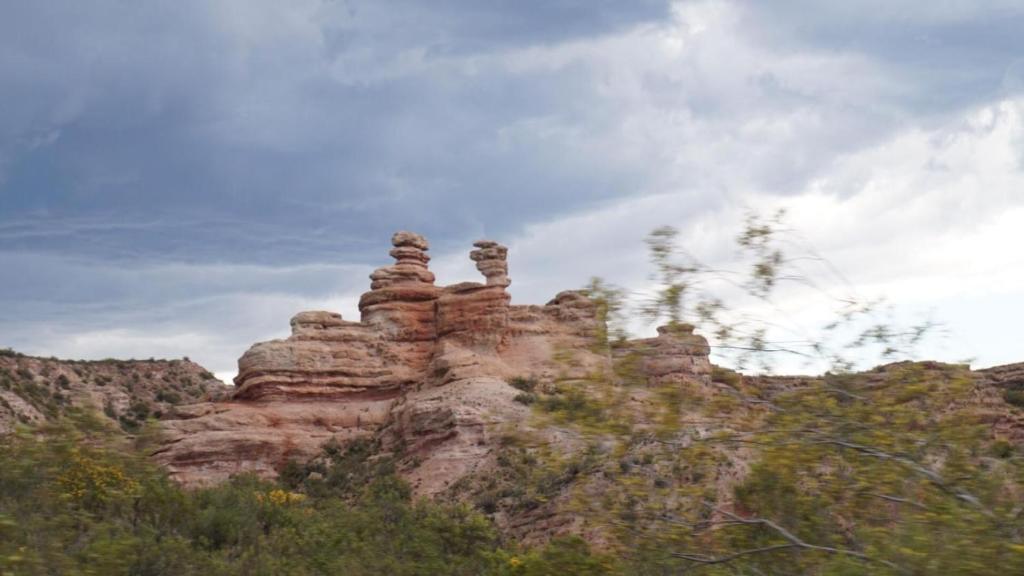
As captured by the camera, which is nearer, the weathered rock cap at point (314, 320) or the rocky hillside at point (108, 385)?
the weathered rock cap at point (314, 320)

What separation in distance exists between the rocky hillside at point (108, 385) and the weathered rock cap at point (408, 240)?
11.6 meters

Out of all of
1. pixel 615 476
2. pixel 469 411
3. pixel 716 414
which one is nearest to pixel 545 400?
pixel 615 476

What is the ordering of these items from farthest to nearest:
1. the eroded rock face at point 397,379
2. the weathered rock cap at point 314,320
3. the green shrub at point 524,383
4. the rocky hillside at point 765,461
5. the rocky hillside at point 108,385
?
the rocky hillside at point 108,385, the weathered rock cap at point 314,320, the green shrub at point 524,383, the eroded rock face at point 397,379, the rocky hillside at point 765,461

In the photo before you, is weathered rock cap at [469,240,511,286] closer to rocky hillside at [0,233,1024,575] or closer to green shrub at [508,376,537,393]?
green shrub at [508,376,537,393]

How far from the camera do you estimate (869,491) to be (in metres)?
8.98

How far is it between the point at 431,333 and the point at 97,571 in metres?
41.8

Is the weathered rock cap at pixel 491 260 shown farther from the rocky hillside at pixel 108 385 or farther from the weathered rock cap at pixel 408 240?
the rocky hillside at pixel 108 385

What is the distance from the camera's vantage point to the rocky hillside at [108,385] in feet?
194

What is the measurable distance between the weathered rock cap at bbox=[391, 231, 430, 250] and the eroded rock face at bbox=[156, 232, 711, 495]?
2.9 inches

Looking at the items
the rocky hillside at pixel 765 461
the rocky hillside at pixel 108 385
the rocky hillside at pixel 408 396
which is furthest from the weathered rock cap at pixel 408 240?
the rocky hillside at pixel 765 461

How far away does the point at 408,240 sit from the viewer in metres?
53.8

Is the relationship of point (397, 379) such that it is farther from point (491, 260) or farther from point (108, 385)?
point (108, 385)

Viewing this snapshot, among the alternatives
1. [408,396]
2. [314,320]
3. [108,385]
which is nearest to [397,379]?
[408,396]

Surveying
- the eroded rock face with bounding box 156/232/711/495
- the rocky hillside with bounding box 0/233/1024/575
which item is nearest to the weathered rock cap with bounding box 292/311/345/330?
the eroded rock face with bounding box 156/232/711/495
